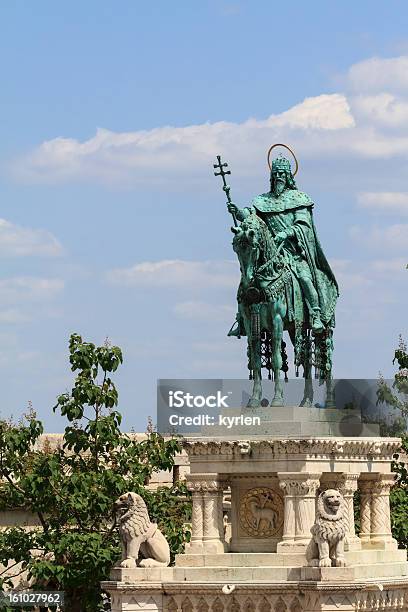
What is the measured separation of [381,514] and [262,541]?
3.00m

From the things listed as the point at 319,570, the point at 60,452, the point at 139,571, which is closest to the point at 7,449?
the point at 60,452

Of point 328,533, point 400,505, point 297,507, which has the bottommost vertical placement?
point 328,533

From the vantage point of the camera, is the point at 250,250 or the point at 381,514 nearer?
the point at 250,250

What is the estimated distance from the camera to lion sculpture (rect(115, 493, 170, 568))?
4250 cm

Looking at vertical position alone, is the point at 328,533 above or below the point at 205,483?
below

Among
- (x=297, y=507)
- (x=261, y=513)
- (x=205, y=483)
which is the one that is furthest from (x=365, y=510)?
(x=205, y=483)

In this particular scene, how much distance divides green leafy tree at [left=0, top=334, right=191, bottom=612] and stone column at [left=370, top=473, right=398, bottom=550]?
538cm

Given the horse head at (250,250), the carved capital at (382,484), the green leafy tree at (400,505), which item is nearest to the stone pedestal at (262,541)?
the carved capital at (382,484)

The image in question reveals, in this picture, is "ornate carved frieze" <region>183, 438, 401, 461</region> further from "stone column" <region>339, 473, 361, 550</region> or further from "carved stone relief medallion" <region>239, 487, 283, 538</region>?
"carved stone relief medallion" <region>239, 487, 283, 538</region>

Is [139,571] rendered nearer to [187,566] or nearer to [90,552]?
[187,566]

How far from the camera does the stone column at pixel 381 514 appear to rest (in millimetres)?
43875

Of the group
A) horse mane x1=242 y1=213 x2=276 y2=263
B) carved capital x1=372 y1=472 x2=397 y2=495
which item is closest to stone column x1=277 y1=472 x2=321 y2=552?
carved capital x1=372 y1=472 x2=397 y2=495

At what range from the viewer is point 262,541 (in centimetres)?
4247

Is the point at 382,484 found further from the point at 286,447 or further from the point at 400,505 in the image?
the point at 400,505
